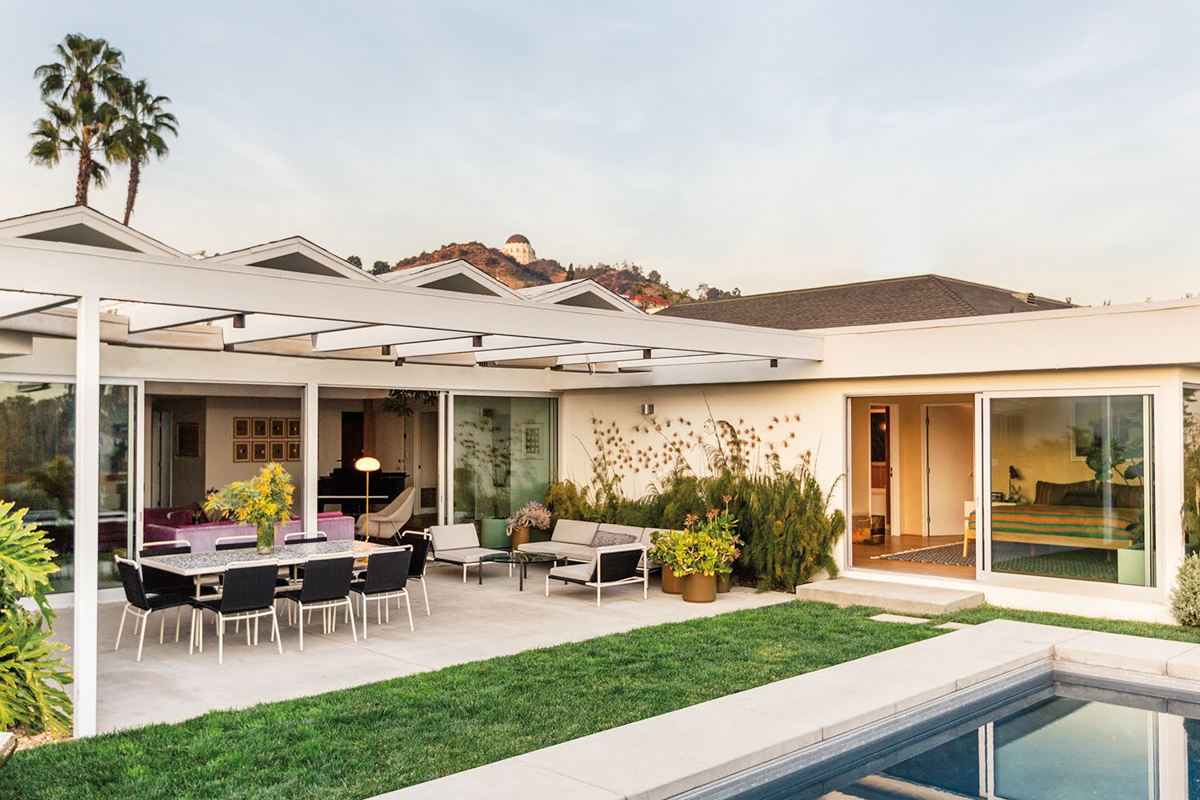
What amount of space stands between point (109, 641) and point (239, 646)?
1.30 metres

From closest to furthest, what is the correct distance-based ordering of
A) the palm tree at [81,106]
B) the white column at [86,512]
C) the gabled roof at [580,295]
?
the white column at [86,512]
the gabled roof at [580,295]
the palm tree at [81,106]

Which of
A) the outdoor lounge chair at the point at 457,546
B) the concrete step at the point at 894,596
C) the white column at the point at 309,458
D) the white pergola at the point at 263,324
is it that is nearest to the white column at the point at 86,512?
the white pergola at the point at 263,324

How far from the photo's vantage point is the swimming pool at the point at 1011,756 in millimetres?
5617

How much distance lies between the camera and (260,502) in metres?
9.38

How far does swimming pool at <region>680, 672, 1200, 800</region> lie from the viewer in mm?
5617

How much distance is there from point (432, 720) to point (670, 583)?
18.2 feet

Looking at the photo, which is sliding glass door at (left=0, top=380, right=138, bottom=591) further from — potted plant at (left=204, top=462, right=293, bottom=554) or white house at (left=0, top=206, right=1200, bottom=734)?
potted plant at (left=204, top=462, right=293, bottom=554)

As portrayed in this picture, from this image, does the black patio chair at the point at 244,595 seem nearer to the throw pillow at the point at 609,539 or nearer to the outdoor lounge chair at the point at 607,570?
the outdoor lounge chair at the point at 607,570

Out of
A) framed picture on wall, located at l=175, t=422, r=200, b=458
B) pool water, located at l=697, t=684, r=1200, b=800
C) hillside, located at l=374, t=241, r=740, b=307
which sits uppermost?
hillside, located at l=374, t=241, r=740, b=307

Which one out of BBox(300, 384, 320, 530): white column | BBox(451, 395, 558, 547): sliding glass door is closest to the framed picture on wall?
BBox(451, 395, 558, 547): sliding glass door

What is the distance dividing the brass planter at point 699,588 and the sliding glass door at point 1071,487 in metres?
3.17

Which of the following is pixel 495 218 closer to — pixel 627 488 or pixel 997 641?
pixel 627 488

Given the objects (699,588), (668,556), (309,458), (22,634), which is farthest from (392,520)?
(22,634)

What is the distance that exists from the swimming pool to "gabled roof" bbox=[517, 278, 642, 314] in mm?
4757
